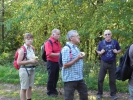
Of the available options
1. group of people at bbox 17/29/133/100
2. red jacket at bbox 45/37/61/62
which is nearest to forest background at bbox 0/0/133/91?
group of people at bbox 17/29/133/100

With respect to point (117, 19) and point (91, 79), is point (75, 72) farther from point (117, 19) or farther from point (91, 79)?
point (117, 19)

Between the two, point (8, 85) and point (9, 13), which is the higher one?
point (9, 13)

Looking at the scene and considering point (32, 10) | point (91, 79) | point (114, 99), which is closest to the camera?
point (114, 99)

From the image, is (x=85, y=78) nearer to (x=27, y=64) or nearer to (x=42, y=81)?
(x=42, y=81)

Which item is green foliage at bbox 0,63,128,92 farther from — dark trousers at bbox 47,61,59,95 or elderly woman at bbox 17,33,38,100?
elderly woman at bbox 17,33,38,100

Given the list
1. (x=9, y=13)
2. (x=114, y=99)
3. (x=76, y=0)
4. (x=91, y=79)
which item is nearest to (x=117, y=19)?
(x=76, y=0)

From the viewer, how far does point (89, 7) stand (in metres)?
10.0

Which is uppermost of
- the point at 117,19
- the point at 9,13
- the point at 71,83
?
the point at 9,13

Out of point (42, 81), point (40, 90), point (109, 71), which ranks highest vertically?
point (109, 71)

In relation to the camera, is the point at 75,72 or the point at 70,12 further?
the point at 70,12

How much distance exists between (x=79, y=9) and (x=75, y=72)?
6064mm

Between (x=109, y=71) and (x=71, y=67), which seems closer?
(x=71, y=67)

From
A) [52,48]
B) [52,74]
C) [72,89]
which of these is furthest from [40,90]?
[72,89]

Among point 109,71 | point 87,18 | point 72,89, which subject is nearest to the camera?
point 72,89
